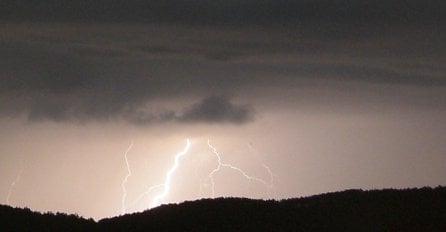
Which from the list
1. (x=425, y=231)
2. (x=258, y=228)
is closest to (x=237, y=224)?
(x=258, y=228)

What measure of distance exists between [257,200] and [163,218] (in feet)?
12.2

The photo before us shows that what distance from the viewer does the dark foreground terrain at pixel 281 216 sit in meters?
34.2

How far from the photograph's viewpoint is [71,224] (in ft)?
116

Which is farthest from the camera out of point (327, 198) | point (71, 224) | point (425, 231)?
point (327, 198)

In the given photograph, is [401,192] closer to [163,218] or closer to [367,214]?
[367,214]

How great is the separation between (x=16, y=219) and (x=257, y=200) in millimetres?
8488

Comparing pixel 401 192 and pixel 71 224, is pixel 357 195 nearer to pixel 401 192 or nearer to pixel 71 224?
pixel 401 192

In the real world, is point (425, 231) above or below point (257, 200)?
below

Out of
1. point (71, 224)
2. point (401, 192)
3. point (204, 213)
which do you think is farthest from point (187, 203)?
point (401, 192)

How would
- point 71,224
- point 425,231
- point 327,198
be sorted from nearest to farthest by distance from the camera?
point 425,231, point 71,224, point 327,198

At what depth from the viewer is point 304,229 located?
3381 centimetres

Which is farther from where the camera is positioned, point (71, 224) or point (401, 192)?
point (401, 192)

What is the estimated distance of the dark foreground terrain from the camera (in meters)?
34.2

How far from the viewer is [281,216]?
3528 centimetres
